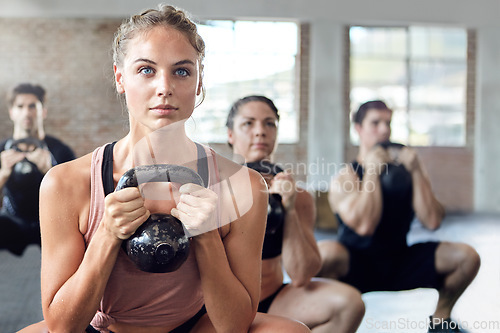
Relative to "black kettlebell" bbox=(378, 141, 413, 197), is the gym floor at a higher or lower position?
lower

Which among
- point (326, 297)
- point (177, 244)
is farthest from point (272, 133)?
point (177, 244)

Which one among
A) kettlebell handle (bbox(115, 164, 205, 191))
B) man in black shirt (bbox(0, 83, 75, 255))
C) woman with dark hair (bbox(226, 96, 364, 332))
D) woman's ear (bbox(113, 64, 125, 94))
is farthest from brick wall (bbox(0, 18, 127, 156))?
kettlebell handle (bbox(115, 164, 205, 191))

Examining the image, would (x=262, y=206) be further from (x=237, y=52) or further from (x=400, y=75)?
(x=400, y=75)

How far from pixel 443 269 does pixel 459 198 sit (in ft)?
16.3

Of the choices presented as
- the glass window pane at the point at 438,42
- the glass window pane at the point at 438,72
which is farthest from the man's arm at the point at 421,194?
the glass window pane at the point at 438,42

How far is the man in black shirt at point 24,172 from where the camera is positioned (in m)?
2.26

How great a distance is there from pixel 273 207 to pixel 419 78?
5806mm

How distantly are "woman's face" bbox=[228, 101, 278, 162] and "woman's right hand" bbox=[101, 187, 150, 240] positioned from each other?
80 cm

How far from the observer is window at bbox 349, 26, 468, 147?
6559 millimetres

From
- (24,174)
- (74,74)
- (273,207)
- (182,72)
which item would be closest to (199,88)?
(182,72)

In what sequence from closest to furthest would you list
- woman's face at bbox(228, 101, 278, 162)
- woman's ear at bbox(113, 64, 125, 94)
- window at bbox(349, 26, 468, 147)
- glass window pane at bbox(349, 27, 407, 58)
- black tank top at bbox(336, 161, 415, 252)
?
woman's ear at bbox(113, 64, 125, 94) → woman's face at bbox(228, 101, 278, 162) → black tank top at bbox(336, 161, 415, 252) → glass window pane at bbox(349, 27, 407, 58) → window at bbox(349, 26, 468, 147)

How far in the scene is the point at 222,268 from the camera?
94 cm

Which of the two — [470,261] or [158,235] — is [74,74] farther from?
[158,235]

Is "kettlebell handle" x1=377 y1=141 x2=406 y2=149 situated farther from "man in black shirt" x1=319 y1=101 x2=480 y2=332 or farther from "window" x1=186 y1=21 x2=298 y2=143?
"window" x1=186 y1=21 x2=298 y2=143
